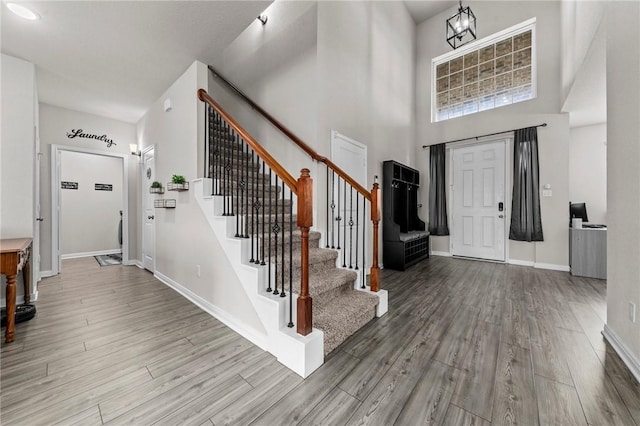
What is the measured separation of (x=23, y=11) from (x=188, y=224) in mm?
2232

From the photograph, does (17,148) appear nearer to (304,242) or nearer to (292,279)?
(292,279)

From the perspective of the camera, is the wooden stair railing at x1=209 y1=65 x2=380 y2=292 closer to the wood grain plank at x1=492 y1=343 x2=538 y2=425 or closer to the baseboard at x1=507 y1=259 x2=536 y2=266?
the wood grain plank at x1=492 y1=343 x2=538 y2=425

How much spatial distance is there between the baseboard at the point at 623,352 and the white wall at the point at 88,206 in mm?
8629

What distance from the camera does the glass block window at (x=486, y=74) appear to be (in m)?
5.03

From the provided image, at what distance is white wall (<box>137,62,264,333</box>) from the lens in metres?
2.43

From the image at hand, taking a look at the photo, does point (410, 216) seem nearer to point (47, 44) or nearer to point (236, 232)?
point (236, 232)

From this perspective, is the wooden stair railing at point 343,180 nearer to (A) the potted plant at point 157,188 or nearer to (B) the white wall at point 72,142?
(A) the potted plant at point 157,188

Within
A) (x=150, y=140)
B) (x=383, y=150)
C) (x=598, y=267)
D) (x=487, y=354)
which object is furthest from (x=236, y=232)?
(x=598, y=267)

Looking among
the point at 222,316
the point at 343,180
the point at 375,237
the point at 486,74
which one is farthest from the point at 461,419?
the point at 486,74

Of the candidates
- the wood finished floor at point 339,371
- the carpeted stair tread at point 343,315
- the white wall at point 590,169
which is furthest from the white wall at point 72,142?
the white wall at point 590,169

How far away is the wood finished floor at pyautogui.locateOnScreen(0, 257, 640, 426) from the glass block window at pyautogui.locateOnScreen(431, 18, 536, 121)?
4.24 metres

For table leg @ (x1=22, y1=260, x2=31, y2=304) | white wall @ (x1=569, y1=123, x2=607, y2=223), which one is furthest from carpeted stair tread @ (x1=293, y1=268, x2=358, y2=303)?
white wall @ (x1=569, y1=123, x2=607, y2=223)

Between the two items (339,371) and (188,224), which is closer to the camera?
(339,371)

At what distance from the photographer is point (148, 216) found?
442cm
